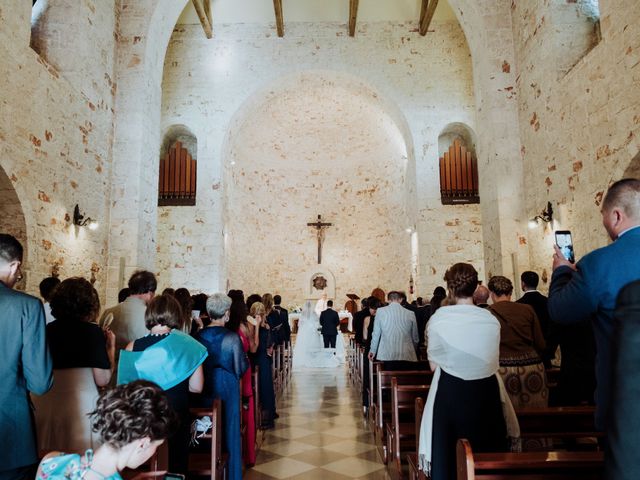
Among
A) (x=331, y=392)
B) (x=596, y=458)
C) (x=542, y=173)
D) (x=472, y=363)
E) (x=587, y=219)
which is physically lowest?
(x=331, y=392)

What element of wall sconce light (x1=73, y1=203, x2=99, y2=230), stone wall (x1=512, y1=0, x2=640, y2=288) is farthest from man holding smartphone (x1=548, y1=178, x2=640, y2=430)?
wall sconce light (x1=73, y1=203, x2=99, y2=230)

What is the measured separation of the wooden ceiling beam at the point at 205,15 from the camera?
10994 millimetres

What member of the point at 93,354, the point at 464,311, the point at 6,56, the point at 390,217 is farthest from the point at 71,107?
the point at 390,217

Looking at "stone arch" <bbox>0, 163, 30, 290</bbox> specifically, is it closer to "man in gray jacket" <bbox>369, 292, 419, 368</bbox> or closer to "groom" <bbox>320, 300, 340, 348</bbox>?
"man in gray jacket" <bbox>369, 292, 419, 368</bbox>

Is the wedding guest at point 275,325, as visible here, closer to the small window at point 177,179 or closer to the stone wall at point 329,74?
the stone wall at point 329,74

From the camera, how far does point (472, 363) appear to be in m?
2.44

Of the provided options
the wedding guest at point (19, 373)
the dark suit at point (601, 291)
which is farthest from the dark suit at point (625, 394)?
the wedding guest at point (19, 373)

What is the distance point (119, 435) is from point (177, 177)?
11093 mm

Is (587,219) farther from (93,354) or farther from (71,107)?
(71,107)

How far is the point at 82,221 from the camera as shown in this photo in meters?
6.81

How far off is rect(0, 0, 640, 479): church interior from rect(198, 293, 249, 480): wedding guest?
946 millimetres

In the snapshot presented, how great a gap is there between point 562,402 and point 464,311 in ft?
6.93

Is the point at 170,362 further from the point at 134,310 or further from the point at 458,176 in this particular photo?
the point at 458,176

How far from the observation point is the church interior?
5.61 meters
